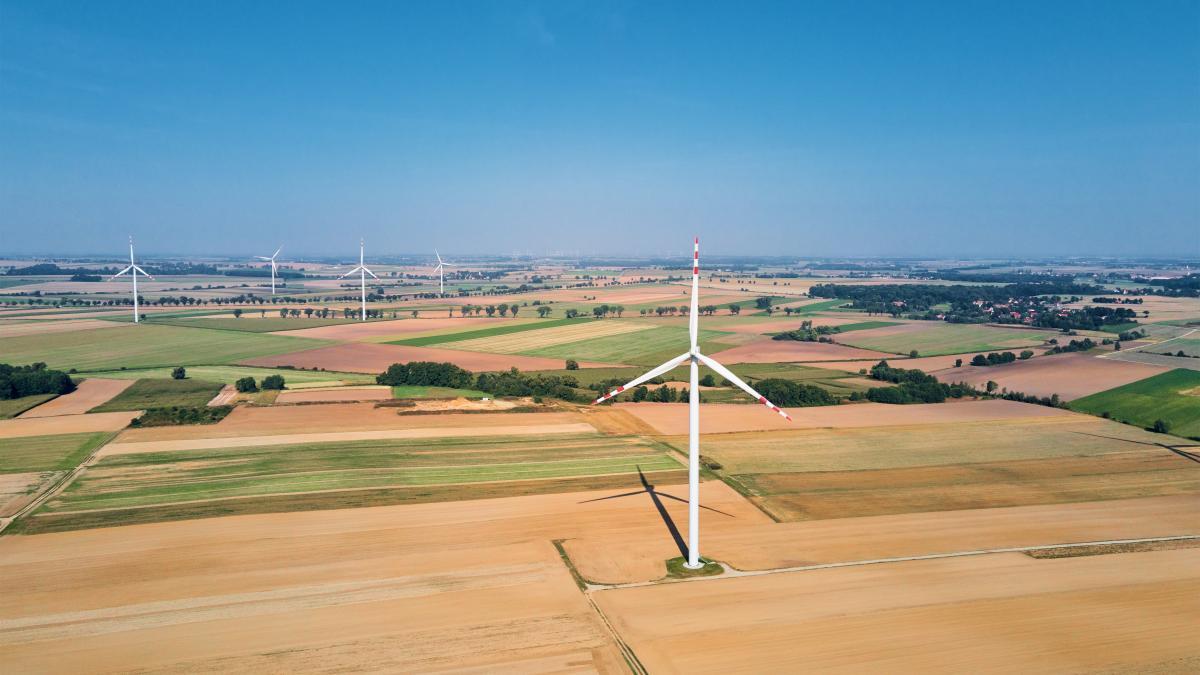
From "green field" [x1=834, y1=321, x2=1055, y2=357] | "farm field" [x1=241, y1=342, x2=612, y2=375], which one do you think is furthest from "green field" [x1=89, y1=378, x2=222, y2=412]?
"green field" [x1=834, y1=321, x2=1055, y2=357]

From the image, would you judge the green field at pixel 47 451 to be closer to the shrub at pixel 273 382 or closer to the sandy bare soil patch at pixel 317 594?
the sandy bare soil patch at pixel 317 594

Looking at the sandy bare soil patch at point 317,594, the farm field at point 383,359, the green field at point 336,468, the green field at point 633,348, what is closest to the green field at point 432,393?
the farm field at point 383,359

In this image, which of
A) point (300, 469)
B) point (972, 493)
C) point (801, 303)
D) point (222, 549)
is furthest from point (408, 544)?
point (801, 303)

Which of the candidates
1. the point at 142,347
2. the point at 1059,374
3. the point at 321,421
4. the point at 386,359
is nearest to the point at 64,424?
the point at 321,421

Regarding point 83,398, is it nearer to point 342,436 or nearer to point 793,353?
point 342,436

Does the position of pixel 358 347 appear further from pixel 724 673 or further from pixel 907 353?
pixel 724 673
